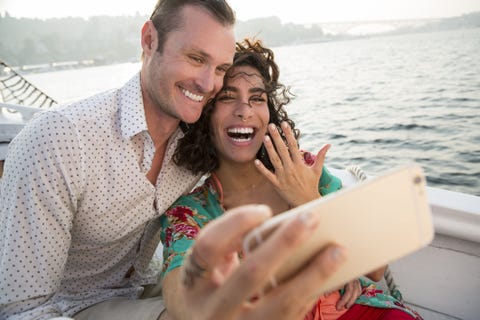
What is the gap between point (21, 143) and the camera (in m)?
1.50

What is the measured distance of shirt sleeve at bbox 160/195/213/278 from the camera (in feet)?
5.00

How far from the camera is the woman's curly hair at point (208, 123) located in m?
1.89

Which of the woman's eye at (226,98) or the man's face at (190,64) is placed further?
the woman's eye at (226,98)

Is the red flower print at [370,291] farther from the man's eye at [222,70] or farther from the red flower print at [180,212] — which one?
the man's eye at [222,70]

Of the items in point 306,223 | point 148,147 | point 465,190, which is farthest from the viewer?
point 465,190

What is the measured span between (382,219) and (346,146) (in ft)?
25.6

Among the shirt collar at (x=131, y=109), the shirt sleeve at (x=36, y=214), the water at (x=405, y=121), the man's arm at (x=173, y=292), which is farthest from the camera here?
the water at (x=405, y=121)

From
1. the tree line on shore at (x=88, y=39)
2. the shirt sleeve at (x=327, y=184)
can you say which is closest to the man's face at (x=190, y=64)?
the shirt sleeve at (x=327, y=184)

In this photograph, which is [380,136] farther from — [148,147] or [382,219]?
[382,219]

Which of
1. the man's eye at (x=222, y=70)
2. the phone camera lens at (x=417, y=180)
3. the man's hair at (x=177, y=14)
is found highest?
the man's hair at (x=177, y=14)

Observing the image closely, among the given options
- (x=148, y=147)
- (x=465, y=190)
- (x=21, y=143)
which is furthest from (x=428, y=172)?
(x=21, y=143)

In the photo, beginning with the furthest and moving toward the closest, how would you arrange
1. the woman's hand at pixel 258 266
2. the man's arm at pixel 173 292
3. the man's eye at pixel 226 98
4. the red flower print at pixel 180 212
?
1. the man's eye at pixel 226 98
2. the red flower print at pixel 180 212
3. the man's arm at pixel 173 292
4. the woman's hand at pixel 258 266

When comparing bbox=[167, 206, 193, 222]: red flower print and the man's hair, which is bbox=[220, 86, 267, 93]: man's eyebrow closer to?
the man's hair

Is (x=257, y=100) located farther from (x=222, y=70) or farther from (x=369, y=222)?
(x=369, y=222)
